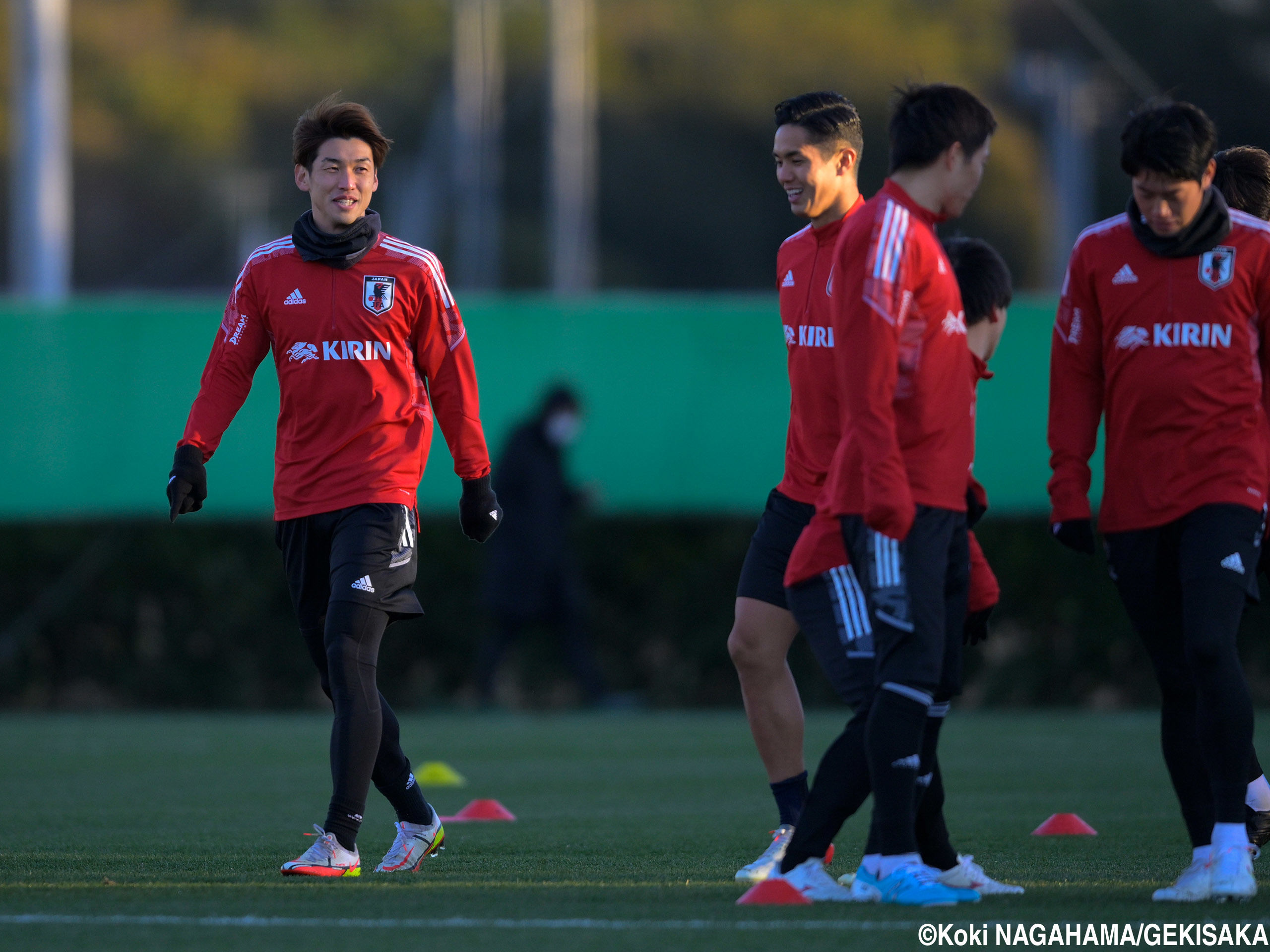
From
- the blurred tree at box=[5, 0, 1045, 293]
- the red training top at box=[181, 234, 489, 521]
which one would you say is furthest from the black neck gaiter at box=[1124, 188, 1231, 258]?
the blurred tree at box=[5, 0, 1045, 293]

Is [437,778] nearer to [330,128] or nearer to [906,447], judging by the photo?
[330,128]

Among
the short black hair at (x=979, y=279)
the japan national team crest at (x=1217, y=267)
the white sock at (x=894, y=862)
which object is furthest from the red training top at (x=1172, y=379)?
the white sock at (x=894, y=862)

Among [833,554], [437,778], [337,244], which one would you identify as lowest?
[437,778]

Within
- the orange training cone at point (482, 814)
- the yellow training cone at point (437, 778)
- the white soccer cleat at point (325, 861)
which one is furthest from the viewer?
the yellow training cone at point (437, 778)

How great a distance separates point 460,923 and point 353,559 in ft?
4.83

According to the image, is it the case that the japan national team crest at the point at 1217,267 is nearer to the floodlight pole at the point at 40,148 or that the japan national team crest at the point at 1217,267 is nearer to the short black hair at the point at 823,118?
the short black hair at the point at 823,118

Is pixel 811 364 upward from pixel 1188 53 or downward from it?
downward

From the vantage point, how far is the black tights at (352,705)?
→ 607cm

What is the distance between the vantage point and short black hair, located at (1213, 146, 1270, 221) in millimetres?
6613

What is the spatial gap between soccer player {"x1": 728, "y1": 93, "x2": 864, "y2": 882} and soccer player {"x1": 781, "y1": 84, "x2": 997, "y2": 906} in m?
0.62

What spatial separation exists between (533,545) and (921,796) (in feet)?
30.4

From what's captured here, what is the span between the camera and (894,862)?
527 centimetres

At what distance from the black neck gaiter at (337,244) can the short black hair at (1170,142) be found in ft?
7.77

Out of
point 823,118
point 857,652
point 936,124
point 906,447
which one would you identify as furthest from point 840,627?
point 823,118
